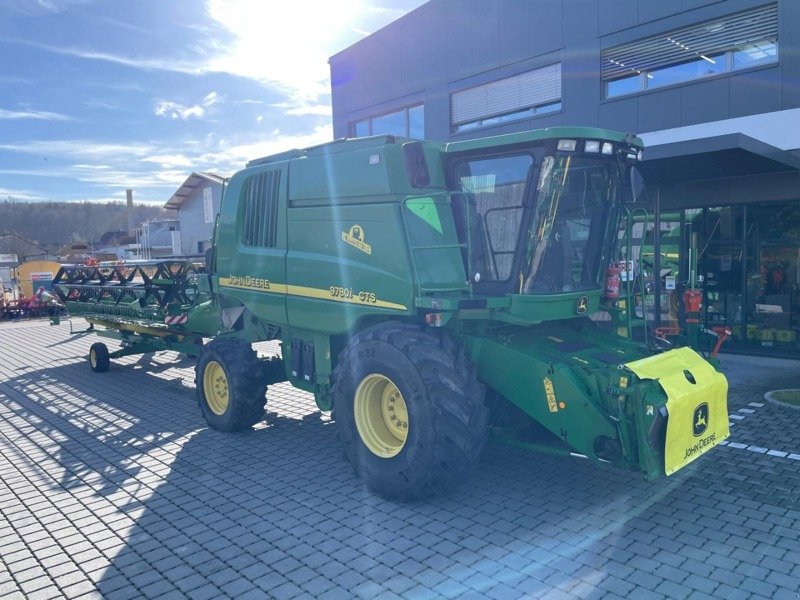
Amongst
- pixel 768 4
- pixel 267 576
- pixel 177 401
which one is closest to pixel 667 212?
pixel 768 4

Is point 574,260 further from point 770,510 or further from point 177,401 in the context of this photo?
point 177,401

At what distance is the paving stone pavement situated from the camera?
3.79m

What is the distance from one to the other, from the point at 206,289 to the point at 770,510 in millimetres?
6426

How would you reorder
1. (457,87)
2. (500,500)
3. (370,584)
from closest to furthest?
(370,584) < (500,500) < (457,87)

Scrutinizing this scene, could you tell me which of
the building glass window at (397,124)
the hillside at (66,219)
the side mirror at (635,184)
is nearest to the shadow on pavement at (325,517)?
the side mirror at (635,184)

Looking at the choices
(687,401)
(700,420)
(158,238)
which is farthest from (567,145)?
(158,238)

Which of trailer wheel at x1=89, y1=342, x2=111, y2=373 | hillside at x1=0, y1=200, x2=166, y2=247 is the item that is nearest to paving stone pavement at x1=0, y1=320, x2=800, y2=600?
trailer wheel at x1=89, y1=342, x2=111, y2=373

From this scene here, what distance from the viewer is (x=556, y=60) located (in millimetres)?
11797

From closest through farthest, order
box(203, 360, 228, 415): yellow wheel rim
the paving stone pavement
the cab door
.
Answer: the paving stone pavement → the cab door → box(203, 360, 228, 415): yellow wheel rim

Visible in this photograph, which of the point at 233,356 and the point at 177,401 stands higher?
the point at 233,356

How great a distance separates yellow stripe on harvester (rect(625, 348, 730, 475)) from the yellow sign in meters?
0.60

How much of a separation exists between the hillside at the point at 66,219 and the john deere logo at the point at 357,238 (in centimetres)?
7398

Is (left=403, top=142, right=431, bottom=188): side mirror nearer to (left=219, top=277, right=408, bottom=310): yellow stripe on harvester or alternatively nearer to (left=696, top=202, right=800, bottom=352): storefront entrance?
(left=219, top=277, right=408, bottom=310): yellow stripe on harvester

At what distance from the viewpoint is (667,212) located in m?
11.2
